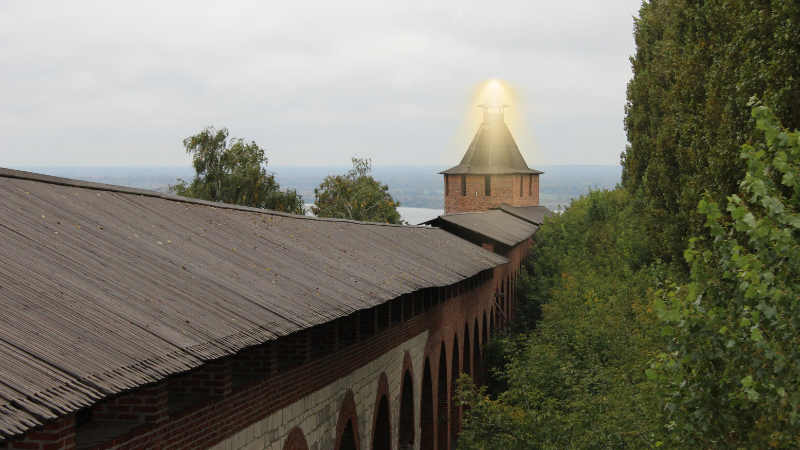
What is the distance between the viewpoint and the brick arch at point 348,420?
8.74m

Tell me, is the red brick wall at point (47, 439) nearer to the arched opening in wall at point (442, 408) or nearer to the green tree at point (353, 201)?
the arched opening in wall at point (442, 408)

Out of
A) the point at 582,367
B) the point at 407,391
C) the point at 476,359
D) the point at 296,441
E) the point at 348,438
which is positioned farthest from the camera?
the point at 476,359

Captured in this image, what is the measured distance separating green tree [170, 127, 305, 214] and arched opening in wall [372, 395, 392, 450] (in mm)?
32159

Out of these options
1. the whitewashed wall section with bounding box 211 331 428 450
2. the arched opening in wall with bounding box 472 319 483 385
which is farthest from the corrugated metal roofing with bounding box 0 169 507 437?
the arched opening in wall with bounding box 472 319 483 385

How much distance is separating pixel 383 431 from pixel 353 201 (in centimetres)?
4091

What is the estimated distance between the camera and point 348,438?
9484 millimetres

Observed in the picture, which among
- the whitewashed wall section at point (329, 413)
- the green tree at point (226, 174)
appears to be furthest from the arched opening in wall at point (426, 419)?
the green tree at point (226, 174)

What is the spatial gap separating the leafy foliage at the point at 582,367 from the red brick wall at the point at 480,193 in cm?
2086

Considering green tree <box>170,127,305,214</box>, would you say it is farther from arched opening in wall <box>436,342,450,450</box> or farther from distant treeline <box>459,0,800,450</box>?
arched opening in wall <box>436,342,450,450</box>

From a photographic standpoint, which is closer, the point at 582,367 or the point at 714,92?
the point at 714,92

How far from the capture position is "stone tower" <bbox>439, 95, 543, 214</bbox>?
54.3 metres

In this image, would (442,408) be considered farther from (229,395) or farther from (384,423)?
(229,395)

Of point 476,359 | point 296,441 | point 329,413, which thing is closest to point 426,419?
point 476,359

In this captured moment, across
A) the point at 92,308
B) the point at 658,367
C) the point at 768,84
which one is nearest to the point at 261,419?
the point at 92,308
